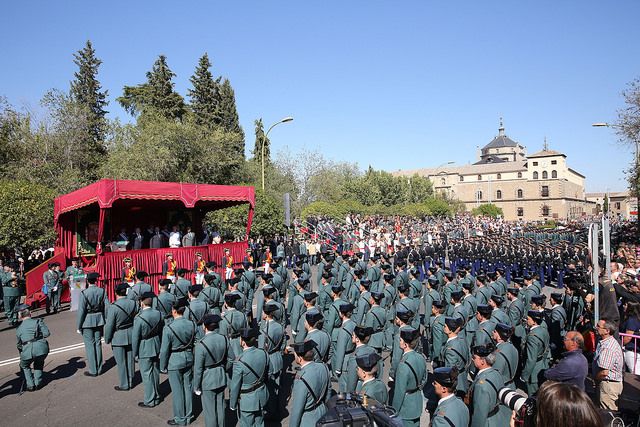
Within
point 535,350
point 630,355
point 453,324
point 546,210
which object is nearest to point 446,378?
point 453,324

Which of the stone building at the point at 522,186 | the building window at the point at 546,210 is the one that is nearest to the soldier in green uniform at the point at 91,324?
the stone building at the point at 522,186

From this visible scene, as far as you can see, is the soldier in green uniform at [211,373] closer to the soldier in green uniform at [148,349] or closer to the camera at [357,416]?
the soldier in green uniform at [148,349]

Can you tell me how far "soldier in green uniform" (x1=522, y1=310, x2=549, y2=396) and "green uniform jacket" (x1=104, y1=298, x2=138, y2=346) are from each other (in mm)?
6639

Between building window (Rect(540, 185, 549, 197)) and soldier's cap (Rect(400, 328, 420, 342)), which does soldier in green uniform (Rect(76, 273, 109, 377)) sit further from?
building window (Rect(540, 185, 549, 197))

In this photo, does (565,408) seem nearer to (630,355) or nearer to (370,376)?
(370,376)

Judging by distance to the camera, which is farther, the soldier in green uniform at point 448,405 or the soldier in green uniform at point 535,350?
the soldier in green uniform at point 535,350

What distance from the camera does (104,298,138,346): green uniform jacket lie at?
315 inches

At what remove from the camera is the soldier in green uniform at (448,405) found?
396cm

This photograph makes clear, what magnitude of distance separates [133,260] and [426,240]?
19970mm

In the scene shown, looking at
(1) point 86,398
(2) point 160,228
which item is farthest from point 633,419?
(2) point 160,228

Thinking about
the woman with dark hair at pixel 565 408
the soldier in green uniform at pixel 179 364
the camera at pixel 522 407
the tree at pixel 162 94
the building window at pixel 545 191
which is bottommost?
the soldier in green uniform at pixel 179 364

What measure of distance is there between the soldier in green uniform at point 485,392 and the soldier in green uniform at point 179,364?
13.6 feet

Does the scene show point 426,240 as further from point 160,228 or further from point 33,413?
point 33,413

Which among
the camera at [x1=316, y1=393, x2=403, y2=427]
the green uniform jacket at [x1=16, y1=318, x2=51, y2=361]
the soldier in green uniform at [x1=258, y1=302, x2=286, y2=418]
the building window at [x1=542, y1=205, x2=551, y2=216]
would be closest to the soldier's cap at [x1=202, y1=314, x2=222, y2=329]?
the soldier in green uniform at [x1=258, y1=302, x2=286, y2=418]
